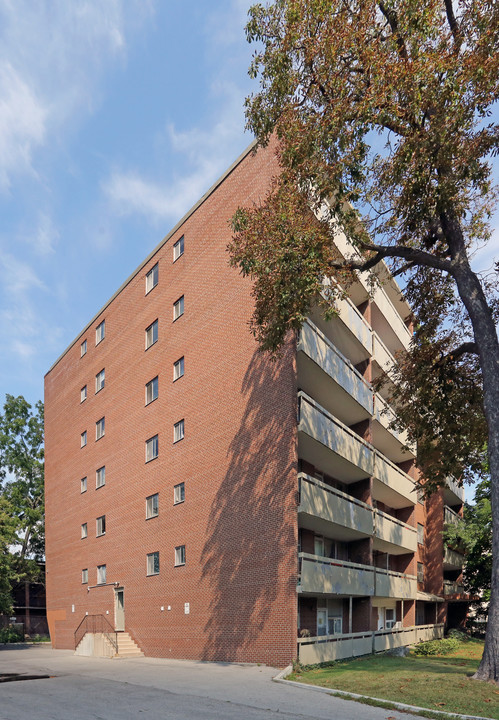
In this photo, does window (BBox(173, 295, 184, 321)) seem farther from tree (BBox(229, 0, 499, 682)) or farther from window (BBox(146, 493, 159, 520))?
tree (BBox(229, 0, 499, 682))

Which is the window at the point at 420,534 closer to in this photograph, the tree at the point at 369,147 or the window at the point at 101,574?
the window at the point at 101,574

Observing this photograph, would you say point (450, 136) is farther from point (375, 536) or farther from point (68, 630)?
point (68, 630)

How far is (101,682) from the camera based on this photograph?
1764cm

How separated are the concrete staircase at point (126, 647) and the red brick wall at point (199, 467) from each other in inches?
14.4

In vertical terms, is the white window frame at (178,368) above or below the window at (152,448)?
above

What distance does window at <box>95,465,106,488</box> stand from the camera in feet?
115

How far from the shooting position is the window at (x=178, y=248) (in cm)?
2991

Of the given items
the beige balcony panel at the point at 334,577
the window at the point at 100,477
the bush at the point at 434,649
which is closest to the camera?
the beige balcony panel at the point at 334,577

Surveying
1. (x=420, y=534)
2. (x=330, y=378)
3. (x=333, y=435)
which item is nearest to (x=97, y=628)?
(x=333, y=435)

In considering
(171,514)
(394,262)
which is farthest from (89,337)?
(394,262)

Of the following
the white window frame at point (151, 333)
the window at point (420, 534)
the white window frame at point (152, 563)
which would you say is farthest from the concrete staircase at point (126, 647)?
the window at point (420, 534)

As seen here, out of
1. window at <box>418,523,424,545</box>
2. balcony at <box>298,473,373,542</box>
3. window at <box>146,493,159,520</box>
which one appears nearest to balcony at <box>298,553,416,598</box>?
balcony at <box>298,473,373,542</box>

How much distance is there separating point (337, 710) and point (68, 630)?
29.7 meters

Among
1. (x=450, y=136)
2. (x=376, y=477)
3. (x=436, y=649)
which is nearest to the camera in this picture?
(x=450, y=136)
